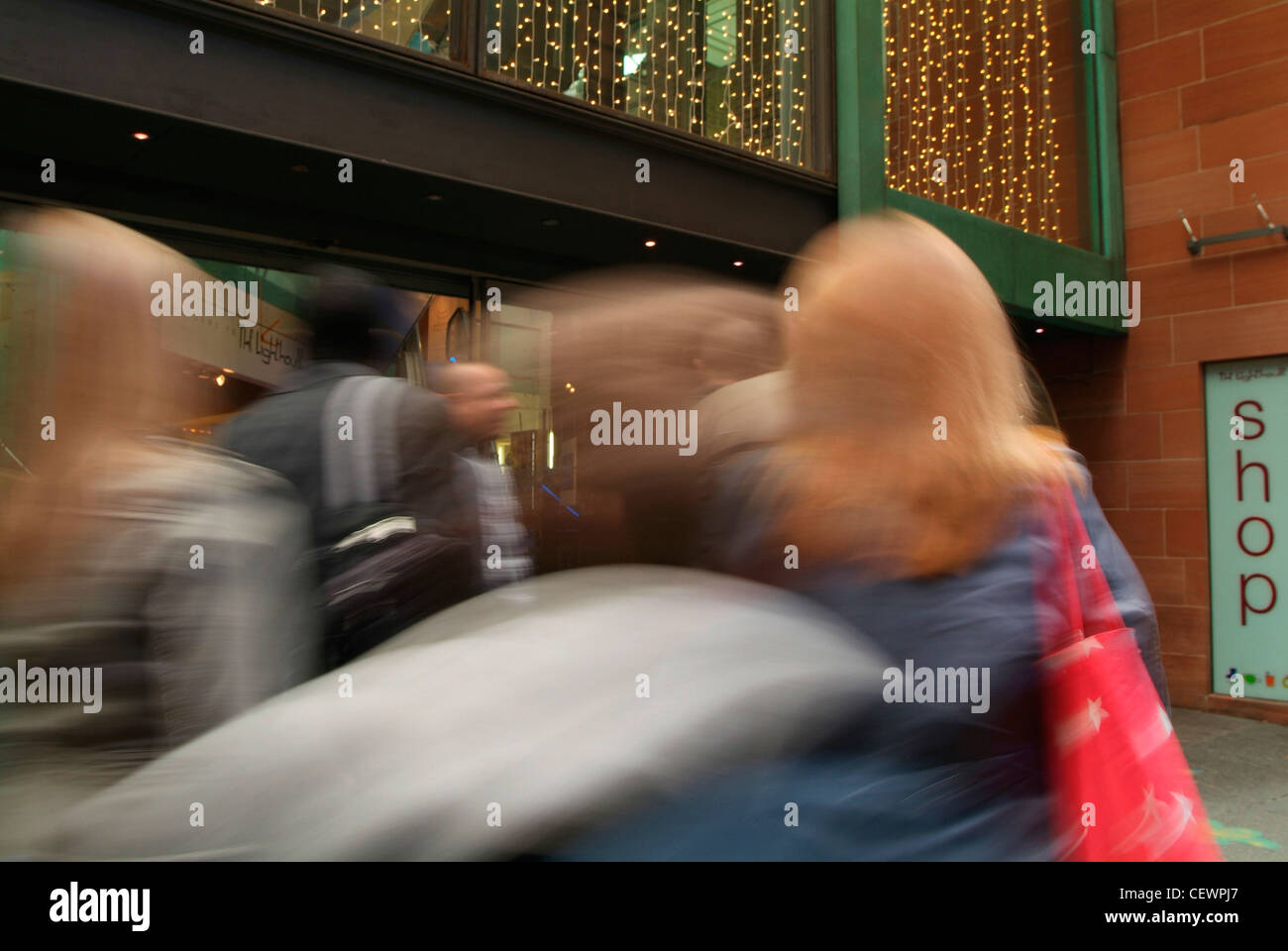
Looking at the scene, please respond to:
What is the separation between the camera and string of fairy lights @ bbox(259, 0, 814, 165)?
17.4 ft

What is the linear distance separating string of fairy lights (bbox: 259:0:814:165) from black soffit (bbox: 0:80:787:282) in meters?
0.76

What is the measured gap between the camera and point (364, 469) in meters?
2.25

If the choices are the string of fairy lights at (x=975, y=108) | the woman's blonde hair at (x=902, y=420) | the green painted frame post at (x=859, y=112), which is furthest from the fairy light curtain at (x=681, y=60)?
the woman's blonde hair at (x=902, y=420)

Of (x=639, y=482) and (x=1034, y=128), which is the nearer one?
(x=639, y=482)

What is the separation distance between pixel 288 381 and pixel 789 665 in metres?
1.93

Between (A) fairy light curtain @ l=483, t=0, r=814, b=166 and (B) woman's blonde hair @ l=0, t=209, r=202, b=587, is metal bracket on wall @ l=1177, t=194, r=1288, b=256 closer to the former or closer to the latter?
(A) fairy light curtain @ l=483, t=0, r=814, b=166

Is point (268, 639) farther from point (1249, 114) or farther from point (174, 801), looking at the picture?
point (1249, 114)

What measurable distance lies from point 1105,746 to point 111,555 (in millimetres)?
1309

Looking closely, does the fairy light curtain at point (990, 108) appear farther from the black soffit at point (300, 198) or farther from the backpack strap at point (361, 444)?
the backpack strap at point (361, 444)

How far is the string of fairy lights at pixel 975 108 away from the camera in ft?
25.0

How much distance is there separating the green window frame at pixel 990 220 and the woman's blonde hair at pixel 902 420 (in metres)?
Result: 5.87

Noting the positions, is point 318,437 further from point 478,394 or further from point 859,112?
point 859,112

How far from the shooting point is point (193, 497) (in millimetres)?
1364
